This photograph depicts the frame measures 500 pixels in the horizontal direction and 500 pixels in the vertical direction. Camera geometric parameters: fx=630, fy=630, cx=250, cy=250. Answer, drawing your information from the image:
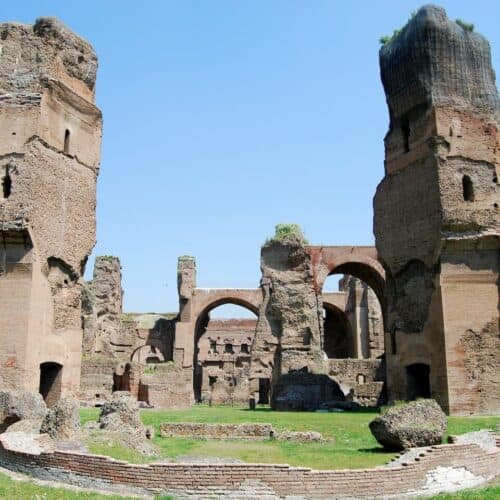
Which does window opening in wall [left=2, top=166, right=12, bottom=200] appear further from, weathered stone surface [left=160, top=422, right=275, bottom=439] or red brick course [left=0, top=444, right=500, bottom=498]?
red brick course [left=0, top=444, right=500, bottom=498]

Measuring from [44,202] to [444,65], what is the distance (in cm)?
1170

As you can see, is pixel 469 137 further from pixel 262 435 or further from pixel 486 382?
pixel 262 435

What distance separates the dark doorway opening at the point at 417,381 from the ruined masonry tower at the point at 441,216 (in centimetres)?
3

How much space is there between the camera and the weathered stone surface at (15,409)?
36.8ft

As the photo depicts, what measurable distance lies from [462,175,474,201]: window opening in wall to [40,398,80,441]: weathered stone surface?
1221 cm

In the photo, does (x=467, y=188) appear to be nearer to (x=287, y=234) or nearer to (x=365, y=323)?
(x=287, y=234)

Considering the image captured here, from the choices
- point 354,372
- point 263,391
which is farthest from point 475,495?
point 263,391

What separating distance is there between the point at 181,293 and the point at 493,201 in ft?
63.4

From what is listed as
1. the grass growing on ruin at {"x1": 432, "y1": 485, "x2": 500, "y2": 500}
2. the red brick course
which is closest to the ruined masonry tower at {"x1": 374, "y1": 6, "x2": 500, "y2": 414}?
the grass growing on ruin at {"x1": 432, "y1": 485, "x2": 500, "y2": 500}

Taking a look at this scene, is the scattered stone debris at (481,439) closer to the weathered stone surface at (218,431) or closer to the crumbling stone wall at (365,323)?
the weathered stone surface at (218,431)

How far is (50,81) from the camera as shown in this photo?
16844 millimetres

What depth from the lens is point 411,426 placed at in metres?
8.83

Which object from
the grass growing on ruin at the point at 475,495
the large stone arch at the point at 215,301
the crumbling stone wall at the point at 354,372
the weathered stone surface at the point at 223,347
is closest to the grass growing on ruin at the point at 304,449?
the grass growing on ruin at the point at 475,495

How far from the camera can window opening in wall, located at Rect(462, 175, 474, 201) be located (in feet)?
56.7
